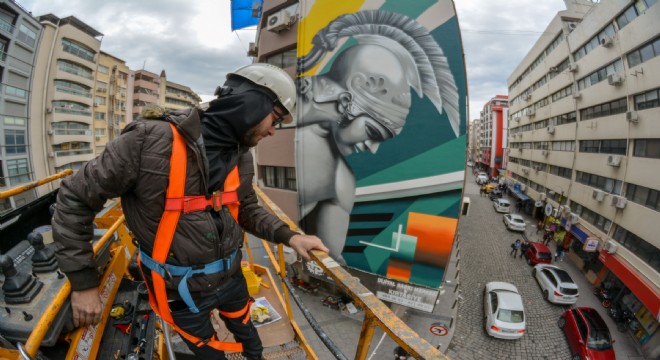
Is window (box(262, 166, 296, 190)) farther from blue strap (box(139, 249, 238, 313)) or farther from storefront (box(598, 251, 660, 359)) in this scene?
storefront (box(598, 251, 660, 359))

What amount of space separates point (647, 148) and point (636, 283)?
21.6ft

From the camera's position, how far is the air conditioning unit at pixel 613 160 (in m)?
15.6

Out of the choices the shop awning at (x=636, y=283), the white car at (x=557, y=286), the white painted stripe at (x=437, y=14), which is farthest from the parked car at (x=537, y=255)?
the white painted stripe at (x=437, y=14)

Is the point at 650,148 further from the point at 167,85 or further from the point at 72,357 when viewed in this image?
the point at 167,85

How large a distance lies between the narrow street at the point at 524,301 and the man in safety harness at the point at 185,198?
12416 mm

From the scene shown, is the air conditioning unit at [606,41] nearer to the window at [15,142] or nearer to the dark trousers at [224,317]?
the dark trousers at [224,317]

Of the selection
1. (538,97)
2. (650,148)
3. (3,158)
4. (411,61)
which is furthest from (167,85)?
(650,148)

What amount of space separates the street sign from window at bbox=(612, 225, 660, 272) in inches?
387

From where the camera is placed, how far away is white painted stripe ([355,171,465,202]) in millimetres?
10344

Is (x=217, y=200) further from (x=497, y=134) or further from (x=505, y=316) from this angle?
(x=497, y=134)

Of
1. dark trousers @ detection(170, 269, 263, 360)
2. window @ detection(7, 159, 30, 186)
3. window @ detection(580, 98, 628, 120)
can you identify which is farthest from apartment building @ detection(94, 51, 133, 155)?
window @ detection(580, 98, 628, 120)

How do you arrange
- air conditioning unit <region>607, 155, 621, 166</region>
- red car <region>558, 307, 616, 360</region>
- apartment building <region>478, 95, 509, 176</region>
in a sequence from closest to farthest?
red car <region>558, 307, 616, 360</region>
air conditioning unit <region>607, 155, 621, 166</region>
apartment building <region>478, 95, 509, 176</region>

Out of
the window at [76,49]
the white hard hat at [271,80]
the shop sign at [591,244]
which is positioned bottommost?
the shop sign at [591,244]

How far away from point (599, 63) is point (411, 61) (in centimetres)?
1716
